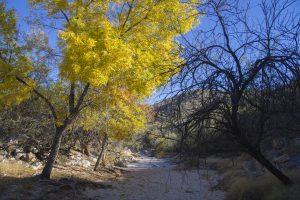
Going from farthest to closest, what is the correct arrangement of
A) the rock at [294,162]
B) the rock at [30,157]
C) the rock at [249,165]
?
the rock at [249,165]
the rock at [30,157]
the rock at [294,162]

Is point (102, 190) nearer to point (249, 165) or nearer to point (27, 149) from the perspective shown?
point (27, 149)

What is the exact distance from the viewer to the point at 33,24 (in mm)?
10664

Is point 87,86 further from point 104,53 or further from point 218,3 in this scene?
point 218,3

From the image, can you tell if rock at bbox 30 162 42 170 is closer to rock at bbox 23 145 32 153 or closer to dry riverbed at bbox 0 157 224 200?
dry riverbed at bbox 0 157 224 200

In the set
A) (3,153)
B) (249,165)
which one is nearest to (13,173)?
(3,153)

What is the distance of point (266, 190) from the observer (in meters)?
9.11

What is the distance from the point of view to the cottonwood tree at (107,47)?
8.26 meters

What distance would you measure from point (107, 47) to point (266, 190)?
647 centimetres

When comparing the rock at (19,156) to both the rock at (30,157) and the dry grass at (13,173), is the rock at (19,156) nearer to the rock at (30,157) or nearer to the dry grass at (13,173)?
the rock at (30,157)

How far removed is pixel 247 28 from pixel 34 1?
7.68 metres

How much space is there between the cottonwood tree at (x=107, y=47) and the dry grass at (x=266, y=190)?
13.8 feet

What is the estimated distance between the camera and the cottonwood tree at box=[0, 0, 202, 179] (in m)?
8.26

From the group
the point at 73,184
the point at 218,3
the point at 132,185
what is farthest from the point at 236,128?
the point at 132,185

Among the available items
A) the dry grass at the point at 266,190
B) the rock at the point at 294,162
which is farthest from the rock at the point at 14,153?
the rock at the point at 294,162
